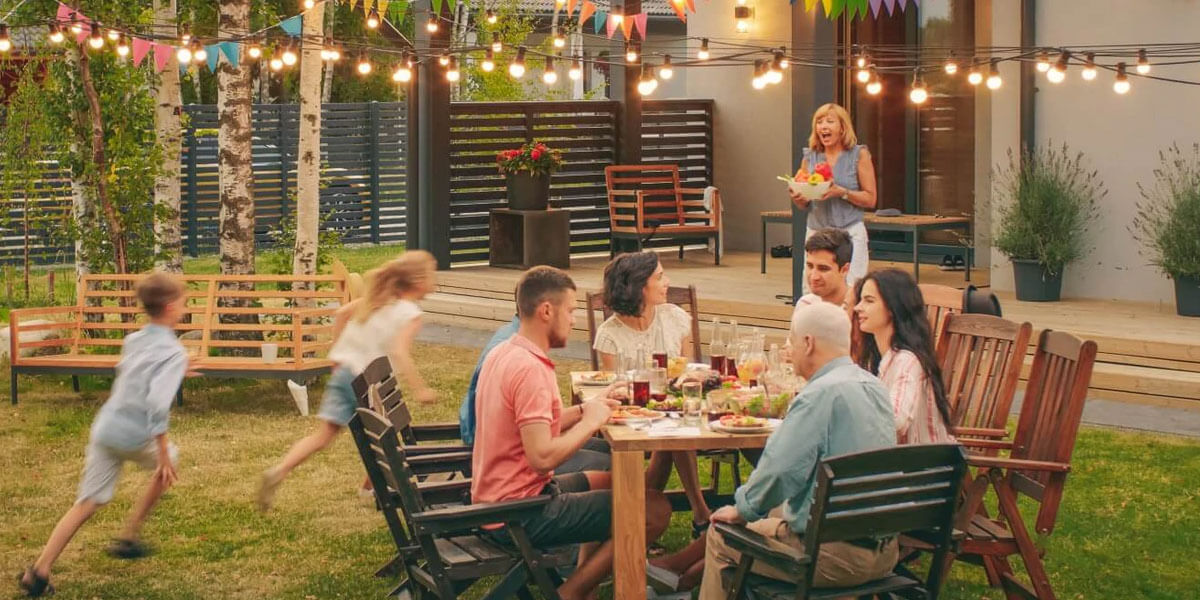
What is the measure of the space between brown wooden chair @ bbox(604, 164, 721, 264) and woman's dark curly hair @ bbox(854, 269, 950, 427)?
27.9ft

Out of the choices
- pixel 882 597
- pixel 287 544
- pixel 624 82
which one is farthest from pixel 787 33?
pixel 882 597

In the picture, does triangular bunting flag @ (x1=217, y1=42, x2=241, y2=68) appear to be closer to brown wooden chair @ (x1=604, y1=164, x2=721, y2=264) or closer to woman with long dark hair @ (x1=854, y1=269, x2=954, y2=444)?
brown wooden chair @ (x1=604, y1=164, x2=721, y2=264)

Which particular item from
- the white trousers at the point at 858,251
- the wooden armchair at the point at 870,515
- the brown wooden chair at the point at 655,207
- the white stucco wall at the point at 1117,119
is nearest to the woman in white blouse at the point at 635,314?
the wooden armchair at the point at 870,515

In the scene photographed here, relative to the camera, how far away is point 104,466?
6.24m

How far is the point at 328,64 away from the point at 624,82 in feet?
42.3

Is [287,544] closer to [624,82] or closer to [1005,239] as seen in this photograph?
[1005,239]

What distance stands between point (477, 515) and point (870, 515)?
1269 mm

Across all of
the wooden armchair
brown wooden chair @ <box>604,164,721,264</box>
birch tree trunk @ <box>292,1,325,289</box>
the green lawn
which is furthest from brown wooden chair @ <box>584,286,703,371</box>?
brown wooden chair @ <box>604,164,721,264</box>

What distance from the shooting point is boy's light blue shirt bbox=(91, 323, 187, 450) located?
6.15 m

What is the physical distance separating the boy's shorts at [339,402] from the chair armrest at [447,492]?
48.7 inches

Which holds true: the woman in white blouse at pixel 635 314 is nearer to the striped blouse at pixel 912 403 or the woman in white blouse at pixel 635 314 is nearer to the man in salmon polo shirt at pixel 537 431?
the man in salmon polo shirt at pixel 537 431

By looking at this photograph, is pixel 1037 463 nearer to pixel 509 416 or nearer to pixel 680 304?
pixel 509 416

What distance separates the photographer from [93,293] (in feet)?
34.2

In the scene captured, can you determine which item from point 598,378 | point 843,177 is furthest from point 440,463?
point 843,177
